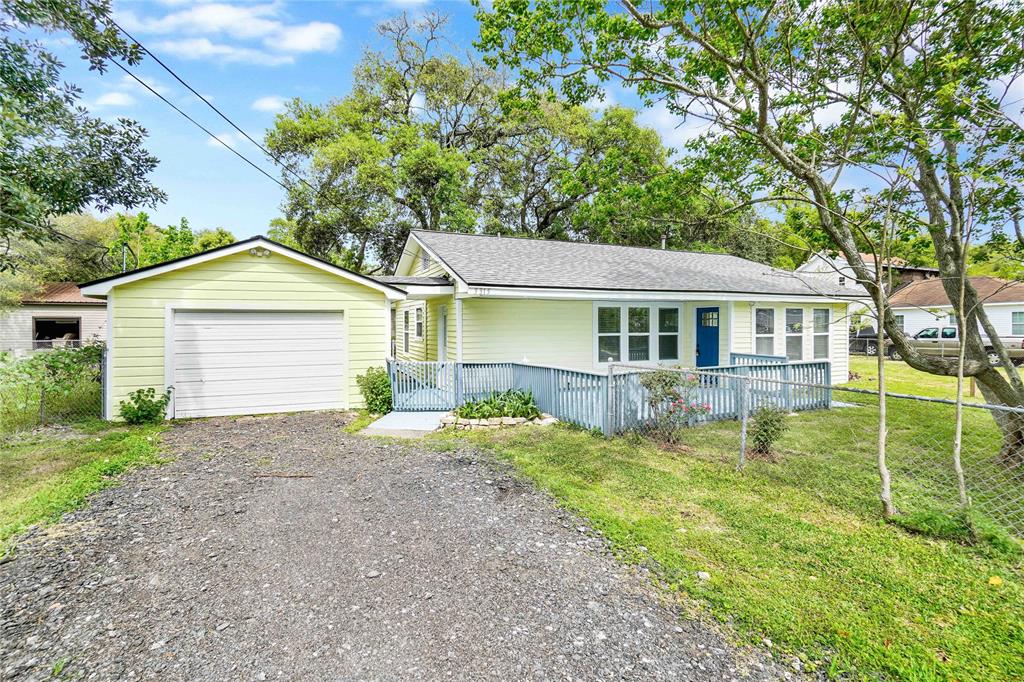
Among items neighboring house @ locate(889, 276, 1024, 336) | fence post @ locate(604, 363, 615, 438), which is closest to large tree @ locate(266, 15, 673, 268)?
neighboring house @ locate(889, 276, 1024, 336)

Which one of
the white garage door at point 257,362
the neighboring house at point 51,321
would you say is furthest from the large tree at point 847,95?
the neighboring house at point 51,321

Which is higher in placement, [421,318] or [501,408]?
[421,318]

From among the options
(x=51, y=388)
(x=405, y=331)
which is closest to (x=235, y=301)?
(x=51, y=388)

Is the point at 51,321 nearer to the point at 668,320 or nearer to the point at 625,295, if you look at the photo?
the point at 625,295

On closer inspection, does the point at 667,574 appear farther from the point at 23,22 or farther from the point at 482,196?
the point at 482,196

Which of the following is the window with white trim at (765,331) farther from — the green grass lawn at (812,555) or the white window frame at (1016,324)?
the white window frame at (1016,324)

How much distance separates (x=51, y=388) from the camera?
303 inches

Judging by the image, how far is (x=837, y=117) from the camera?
7676 millimetres

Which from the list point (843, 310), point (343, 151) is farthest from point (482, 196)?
point (843, 310)

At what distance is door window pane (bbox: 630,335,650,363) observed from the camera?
12.1 m

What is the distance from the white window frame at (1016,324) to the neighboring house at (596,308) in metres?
17.9

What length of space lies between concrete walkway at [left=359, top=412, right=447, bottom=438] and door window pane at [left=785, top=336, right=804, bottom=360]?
1009 centimetres

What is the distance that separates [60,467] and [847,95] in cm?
1248

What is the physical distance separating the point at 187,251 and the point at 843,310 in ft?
93.7
